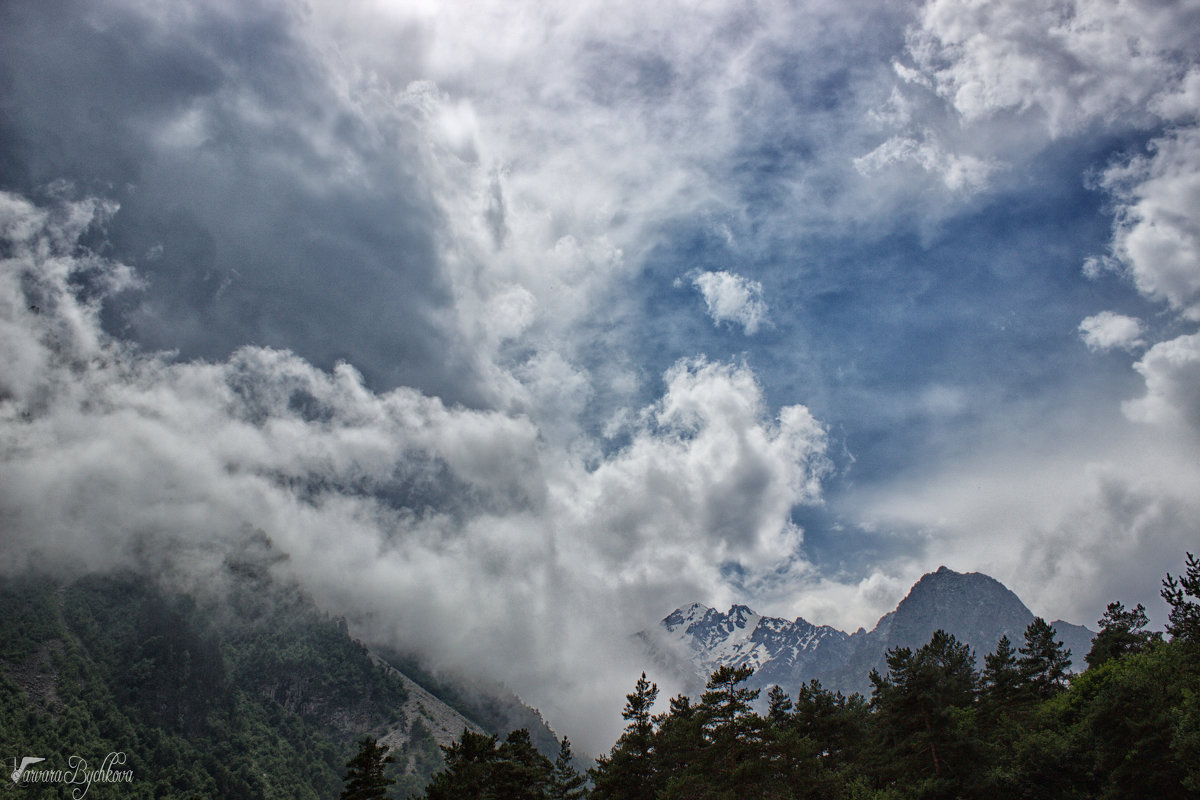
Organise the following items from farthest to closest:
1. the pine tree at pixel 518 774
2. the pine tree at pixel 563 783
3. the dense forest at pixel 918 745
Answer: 1. the pine tree at pixel 563 783
2. the pine tree at pixel 518 774
3. the dense forest at pixel 918 745

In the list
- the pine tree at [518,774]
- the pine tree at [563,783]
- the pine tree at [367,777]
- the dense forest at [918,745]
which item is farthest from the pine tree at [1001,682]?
the pine tree at [367,777]

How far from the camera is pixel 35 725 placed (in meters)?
185

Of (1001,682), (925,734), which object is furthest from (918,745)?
(1001,682)

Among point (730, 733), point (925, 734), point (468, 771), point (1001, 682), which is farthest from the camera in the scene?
point (1001, 682)

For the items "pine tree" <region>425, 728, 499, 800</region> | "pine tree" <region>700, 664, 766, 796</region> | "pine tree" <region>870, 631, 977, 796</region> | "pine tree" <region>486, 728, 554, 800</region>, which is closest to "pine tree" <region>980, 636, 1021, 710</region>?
"pine tree" <region>870, 631, 977, 796</region>

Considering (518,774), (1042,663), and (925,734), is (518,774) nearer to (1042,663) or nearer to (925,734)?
(925,734)

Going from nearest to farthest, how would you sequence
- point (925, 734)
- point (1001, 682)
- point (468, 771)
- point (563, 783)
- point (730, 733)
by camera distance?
1. point (925, 734)
2. point (468, 771)
3. point (730, 733)
4. point (563, 783)
5. point (1001, 682)

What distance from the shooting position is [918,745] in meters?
38.4

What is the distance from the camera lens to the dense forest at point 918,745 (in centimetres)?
3231

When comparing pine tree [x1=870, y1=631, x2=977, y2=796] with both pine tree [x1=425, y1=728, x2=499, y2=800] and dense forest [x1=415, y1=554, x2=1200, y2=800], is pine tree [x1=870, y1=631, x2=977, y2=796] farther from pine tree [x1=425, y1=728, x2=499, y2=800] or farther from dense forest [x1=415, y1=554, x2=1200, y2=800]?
pine tree [x1=425, y1=728, x2=499, y2=800]

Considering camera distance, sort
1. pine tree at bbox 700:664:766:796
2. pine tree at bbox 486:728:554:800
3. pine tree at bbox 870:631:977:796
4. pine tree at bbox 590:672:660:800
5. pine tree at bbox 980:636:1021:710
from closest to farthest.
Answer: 1. pine tree at bbox 870:631:977:796
2. pine tree at bbox 700:664:766:796
3. pine tree at bbox 486:728:554:800
4. pine tree at bbox 590:672:660:800
5. pine tree at bbox 980:636:1021:710

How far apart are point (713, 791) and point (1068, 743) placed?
21408mm

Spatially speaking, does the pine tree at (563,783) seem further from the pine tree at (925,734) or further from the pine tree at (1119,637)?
the pine tree at (1119,637)

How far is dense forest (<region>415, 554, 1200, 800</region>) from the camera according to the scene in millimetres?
32312
